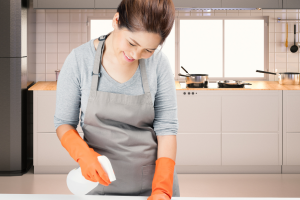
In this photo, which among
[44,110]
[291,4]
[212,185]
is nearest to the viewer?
[212,185]

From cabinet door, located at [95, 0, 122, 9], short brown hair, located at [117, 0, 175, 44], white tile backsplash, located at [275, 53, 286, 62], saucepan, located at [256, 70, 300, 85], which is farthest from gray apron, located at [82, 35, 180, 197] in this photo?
white tile backsplash, located at [275, 53, 286, 62]

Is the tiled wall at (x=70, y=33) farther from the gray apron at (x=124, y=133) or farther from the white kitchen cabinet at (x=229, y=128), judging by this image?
the gray apron at (x=124, y=133)

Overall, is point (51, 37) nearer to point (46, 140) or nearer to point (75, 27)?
point (75, 27)

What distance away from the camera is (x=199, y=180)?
3.22 m

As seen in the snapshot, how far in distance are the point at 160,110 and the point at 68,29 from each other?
2.76 meters

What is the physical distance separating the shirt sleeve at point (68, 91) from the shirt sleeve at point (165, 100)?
29cm

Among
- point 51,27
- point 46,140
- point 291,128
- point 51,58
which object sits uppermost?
point 51,27

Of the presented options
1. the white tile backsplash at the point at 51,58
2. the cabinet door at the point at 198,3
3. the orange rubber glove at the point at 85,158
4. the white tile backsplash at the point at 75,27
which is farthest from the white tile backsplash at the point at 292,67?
the orange rubber glove at the point at 85,158

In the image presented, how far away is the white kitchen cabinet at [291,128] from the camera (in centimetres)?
326

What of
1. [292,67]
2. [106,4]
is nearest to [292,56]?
[292,67]

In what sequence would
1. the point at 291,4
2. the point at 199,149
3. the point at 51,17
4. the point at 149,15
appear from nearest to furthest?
the point at 149,15, the point at 199,149, the point at 291,4, the point at 51,17

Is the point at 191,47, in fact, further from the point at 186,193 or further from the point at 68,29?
the point at 186,193

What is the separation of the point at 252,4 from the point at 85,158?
9.45ft

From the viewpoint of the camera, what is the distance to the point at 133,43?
1046 mm
